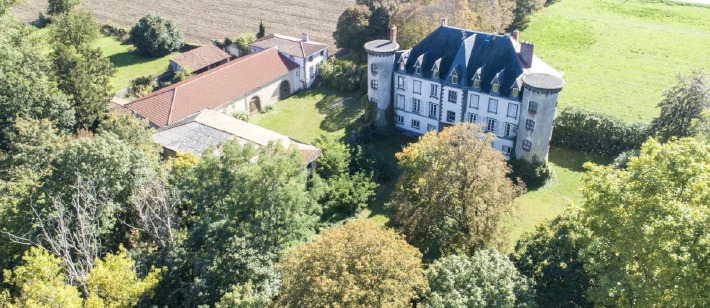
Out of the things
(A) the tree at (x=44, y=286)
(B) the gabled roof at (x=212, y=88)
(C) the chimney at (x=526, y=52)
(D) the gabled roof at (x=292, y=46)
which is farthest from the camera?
(D) the gabled roof at (x=292, y=46)

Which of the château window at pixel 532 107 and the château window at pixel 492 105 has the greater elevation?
the château window at pixel 532 107

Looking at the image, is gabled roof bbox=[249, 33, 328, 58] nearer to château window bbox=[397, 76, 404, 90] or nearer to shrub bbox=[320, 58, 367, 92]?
shrub bbox=[320, 58, 367, 92]

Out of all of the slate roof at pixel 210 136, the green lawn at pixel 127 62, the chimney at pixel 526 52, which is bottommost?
the green lawn at pixel 127 62

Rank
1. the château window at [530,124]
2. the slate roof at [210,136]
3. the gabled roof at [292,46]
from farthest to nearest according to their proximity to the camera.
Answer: the gabled roof at [292,46], the château window at [530,124], the slate roof at [210,136]

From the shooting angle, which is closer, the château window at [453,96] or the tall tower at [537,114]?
the tall tower at [537,114]

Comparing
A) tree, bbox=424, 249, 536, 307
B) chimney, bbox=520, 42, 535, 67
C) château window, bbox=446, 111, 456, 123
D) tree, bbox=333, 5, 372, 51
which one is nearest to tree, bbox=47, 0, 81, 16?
tree, bbox=333, 5, 372, 51

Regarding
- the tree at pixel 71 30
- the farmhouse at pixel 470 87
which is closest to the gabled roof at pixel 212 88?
the farmhouse at pixel 470 87

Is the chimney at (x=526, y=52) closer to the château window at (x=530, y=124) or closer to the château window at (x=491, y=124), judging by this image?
the château window at (x=530, y=124)

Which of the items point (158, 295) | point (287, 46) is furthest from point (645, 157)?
point (287, 46)

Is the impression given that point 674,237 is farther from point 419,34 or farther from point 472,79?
point 419,34
